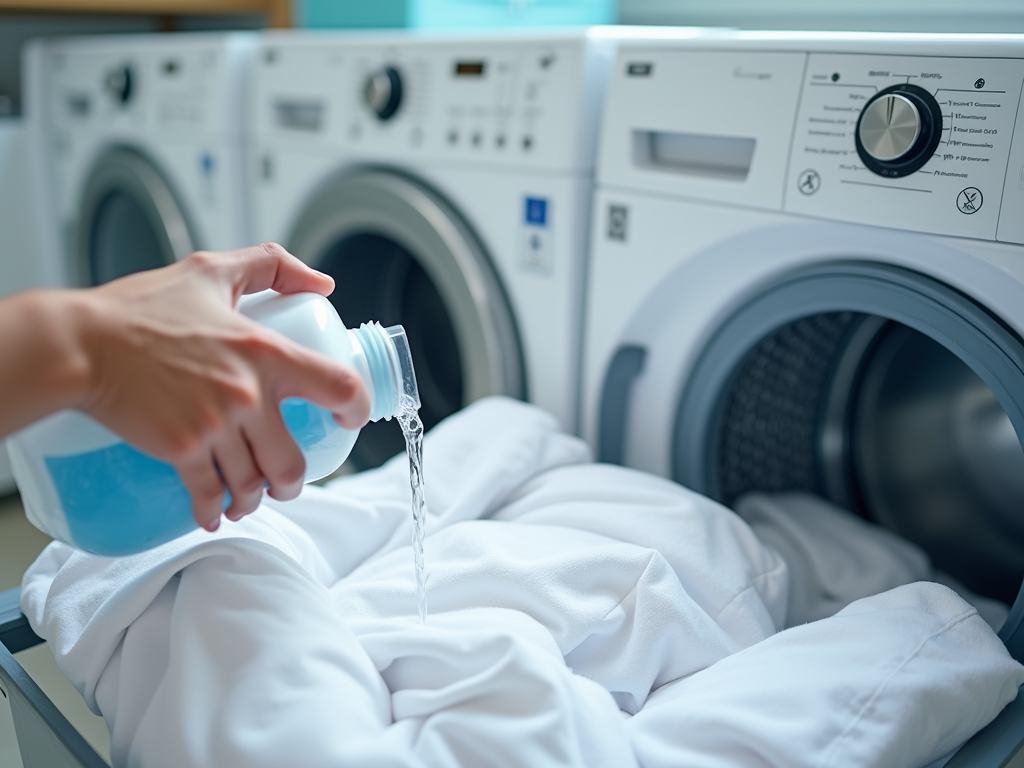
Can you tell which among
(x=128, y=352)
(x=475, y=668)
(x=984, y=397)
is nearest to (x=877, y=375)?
(x=984, y=397)

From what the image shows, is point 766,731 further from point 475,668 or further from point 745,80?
point 745,80

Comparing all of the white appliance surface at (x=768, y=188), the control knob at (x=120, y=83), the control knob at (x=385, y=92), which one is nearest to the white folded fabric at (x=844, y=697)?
the white appliance surface at (x=768, y=188)

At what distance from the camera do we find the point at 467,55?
3.00 feet

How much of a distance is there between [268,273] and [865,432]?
0.71 metres

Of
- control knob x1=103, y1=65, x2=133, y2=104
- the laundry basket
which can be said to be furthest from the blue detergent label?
control knob x1=103, y1=65, x2=133, y2=104

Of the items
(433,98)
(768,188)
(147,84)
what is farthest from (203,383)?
(147,84)

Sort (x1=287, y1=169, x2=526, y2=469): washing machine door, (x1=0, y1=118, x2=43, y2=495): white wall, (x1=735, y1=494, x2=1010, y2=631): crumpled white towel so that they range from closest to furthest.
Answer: (x1=735, y1=494, x2=1010, y2=631): crumpled white towel < (x1=287, y1=169, x2=526, y2=469): washing machine door < (x1=0, y1=118, x2=43, y2=495): white wall

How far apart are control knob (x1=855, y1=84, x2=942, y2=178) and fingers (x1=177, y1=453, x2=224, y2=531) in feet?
1.61

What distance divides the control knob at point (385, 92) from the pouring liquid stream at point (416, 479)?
18.6 inches

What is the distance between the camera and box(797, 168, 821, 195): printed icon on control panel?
67 centimetres

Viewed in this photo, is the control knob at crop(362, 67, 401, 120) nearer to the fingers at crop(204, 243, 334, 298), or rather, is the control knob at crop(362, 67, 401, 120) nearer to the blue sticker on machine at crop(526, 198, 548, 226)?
the blue sticker on machine at crop(526, 198, 548, 226)

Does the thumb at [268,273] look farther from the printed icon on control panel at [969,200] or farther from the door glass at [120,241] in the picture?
the door glass at [120,241]

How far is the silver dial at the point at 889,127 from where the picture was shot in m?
0.61

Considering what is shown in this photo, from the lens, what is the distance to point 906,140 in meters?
0.62
